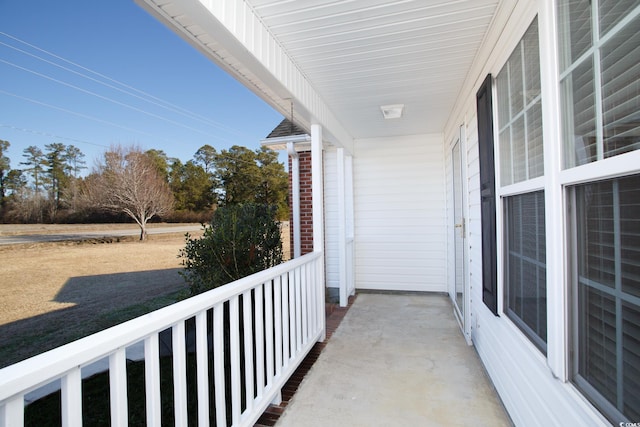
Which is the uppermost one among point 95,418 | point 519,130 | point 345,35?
point 345,35

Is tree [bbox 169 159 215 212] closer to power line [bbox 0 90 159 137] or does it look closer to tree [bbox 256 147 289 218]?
power line [bbox 0 90 159 137]

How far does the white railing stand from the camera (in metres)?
0.86

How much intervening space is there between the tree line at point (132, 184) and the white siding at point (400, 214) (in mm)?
1609

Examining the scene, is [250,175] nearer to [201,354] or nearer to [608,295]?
[201,354]

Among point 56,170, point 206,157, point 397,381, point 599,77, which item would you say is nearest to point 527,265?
point 599,77

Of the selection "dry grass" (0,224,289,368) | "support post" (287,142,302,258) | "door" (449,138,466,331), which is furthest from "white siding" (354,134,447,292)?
"dry grass" (0,224,289,368)

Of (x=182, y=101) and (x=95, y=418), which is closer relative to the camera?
(x=95, y=418)

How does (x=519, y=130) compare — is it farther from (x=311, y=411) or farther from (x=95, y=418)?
(x=95, y=418)

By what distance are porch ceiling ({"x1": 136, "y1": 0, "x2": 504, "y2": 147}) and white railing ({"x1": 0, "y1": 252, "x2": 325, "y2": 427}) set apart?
1407mm

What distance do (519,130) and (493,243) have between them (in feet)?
2.59

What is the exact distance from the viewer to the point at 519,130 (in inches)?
70.5

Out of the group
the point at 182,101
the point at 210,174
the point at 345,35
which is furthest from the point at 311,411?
the point at 182,101

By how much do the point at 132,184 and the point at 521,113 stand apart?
9557mm

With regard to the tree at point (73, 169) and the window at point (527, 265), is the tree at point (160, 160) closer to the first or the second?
the tree at point (73, 169)
